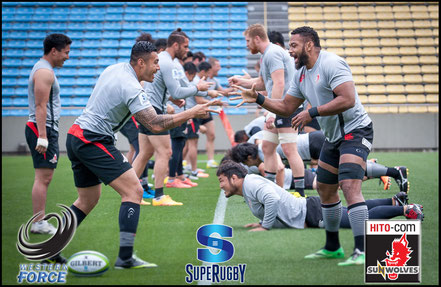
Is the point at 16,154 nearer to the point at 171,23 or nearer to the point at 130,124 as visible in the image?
the point at 171,23

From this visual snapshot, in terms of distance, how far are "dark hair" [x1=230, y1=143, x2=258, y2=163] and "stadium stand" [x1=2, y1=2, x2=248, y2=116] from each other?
12.6 meters

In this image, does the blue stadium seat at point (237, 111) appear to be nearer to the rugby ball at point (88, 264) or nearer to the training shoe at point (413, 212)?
the training shoe at point (413, 212)

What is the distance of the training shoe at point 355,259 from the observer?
442cm

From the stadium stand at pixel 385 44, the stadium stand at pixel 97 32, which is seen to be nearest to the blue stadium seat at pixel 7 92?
the stadium stand at pixel 97 32

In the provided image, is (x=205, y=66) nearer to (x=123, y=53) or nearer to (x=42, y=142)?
(x=42, y=142)

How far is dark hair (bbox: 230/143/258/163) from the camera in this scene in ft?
26.2

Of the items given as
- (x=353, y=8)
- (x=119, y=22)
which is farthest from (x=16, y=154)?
(x=353, y=8)

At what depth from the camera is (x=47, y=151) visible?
5.99 metres

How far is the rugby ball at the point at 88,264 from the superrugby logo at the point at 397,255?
6.88 ft

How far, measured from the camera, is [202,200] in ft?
27.1

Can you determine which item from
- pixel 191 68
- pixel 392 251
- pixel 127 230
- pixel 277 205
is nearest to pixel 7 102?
pixel 191 68

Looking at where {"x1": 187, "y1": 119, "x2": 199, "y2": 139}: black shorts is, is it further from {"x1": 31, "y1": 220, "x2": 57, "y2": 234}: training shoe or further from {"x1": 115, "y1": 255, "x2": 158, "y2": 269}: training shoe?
{"x1": 115, "y1": 255, "x2": 158, "y2": 269}: training shoe

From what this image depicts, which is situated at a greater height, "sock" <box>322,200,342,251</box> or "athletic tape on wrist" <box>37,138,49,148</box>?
"athletic tape on wrist" <box>37,138,49,148</box>

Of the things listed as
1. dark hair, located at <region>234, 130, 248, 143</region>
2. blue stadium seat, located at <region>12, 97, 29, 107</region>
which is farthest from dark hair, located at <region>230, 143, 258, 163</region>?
blue stadium seat, located at <region>12, 97, 29, 107</region>
